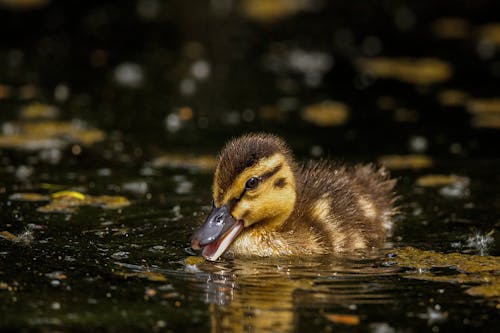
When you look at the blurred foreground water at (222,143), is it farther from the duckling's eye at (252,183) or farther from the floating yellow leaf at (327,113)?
the duckling's eye at (252,183)

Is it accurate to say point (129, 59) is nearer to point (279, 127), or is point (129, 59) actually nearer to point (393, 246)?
point (279, 127)

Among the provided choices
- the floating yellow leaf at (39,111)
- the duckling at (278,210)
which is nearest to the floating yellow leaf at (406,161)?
the duckling at (278,210)

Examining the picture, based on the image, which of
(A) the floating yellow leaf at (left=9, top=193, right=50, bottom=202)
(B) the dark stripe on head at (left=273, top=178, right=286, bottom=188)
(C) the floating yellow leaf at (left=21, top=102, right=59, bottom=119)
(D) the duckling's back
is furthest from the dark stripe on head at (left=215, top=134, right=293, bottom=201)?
(C) the floating yellow leaf at (left=21, top=102, right=59, bottom=119)

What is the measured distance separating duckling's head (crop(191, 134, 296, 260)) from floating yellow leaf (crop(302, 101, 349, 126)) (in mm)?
4508

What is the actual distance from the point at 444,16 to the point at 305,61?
145 inches

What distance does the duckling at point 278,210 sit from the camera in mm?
A: 7770

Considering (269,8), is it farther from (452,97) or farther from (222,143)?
(222,143)

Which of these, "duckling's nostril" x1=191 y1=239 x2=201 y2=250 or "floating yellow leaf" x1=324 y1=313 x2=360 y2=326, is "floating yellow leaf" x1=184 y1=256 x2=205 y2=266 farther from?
"floating yellow leaf" x1=324 y1=313 x2=360 y2=326

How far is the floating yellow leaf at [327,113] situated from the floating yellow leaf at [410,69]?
5.51 ft

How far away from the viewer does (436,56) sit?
51.9ft

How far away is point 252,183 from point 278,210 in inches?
14.8

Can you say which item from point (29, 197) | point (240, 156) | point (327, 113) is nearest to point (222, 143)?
point (327, 113)

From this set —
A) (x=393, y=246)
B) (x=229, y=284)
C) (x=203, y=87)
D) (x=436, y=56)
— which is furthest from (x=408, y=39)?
(x=229, y=284)

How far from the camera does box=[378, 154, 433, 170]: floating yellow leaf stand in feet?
35.9
